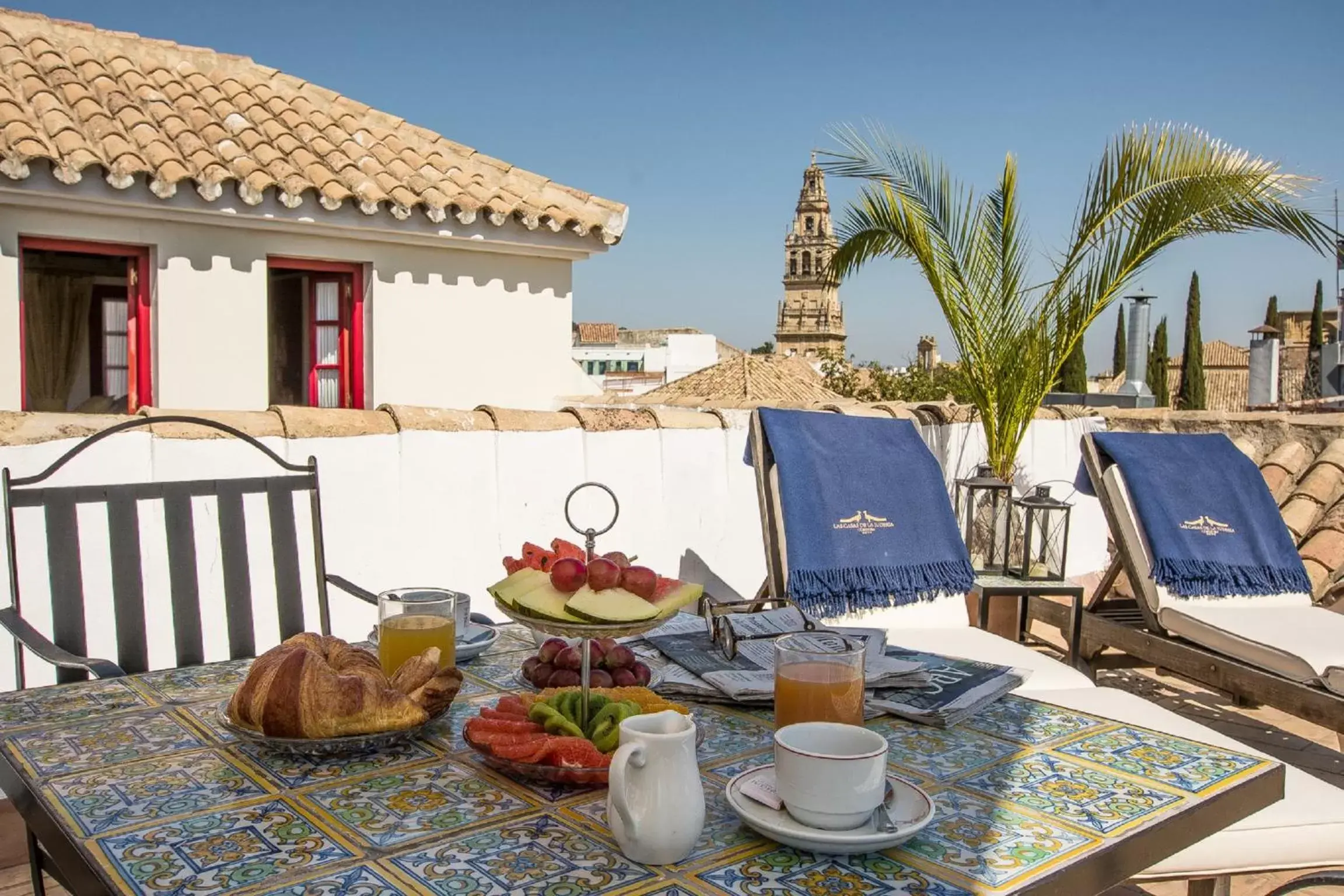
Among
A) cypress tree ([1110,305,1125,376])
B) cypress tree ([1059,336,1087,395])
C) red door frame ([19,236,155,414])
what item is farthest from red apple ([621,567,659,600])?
cypress tree ([1110,305,1125,376])

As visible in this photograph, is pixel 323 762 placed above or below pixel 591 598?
below

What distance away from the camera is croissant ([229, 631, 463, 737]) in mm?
1520

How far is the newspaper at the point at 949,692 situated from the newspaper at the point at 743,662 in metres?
0.03

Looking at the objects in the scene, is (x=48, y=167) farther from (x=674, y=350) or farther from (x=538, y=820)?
(x=674, y=350)

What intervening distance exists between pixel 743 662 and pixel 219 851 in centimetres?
114

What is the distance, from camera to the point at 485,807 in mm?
1396

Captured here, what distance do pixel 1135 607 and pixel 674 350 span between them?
37.6 meters

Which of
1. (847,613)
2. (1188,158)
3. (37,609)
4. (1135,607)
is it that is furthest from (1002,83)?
(37,609)

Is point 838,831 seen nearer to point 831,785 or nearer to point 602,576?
point 831,785

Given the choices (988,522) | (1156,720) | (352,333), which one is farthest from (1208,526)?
(352,333)

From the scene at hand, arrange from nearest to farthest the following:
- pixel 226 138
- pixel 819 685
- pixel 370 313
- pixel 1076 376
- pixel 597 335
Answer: pixel 819 685
pixel 226 138
pixel 370 313
pixel 1076 376
pixel 597 335

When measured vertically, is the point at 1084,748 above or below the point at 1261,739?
above

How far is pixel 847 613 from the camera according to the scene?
3.65 metres

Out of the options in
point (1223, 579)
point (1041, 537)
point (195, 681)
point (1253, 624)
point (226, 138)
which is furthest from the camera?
point (226, 138)
